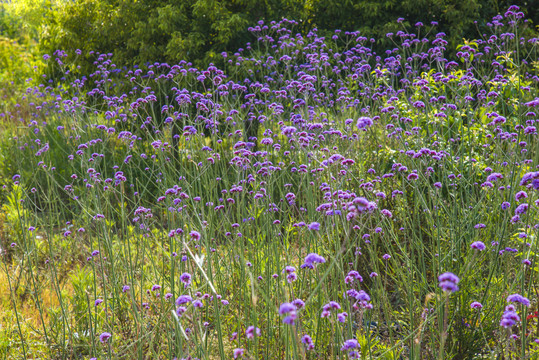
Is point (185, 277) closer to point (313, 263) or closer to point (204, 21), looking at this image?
point (313, 263)

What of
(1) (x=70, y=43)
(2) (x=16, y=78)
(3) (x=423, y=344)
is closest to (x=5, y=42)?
(2) (x=16, y=78)

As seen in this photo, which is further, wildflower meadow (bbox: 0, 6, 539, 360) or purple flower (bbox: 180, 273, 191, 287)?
wildflower meadow (bbox: 0, 6, 539, 360)

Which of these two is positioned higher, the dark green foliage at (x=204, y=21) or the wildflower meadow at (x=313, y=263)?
the dark green foliage at (x=204, y=21)

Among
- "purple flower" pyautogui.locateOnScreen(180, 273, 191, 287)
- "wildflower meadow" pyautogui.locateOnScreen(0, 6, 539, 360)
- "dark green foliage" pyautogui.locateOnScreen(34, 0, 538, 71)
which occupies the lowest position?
"wildflower meadow" pyautogui.locateOnScreen(0, 6, 539, 360)

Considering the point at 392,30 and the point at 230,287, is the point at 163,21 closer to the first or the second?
the point at 392,30

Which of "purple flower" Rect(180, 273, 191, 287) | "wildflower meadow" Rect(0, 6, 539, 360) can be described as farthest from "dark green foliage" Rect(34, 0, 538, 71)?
"purple flower" Rect(180, 273, 191, 287)

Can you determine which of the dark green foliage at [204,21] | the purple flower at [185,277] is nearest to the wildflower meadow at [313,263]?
the purple flower at [185,277]

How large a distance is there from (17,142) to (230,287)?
432 centimetres

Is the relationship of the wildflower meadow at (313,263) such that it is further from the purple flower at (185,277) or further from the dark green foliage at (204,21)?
the dark green foliage at (204,21)

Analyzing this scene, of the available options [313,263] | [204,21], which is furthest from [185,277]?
[204,21]

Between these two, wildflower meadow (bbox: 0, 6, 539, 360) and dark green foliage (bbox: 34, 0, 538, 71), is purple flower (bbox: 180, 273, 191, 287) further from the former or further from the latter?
dark green foliage (bbox: 34, 0, 538, 71)

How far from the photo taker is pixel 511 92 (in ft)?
14.4

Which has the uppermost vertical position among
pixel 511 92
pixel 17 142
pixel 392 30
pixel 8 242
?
pixel 392 30

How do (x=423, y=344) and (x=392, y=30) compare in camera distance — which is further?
(x=392, y=30)
